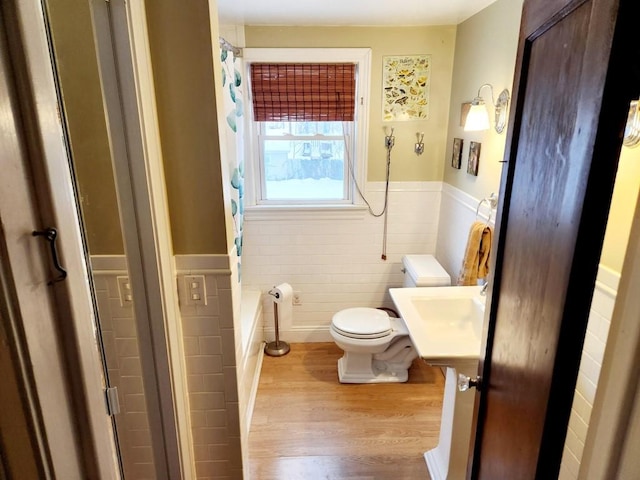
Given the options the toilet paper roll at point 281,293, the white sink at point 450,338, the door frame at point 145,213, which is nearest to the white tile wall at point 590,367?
the white sink at point 450,338

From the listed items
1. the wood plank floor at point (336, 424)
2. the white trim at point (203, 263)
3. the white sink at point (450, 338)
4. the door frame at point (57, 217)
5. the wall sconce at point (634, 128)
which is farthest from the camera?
the wood plank floor at point (336, 424)

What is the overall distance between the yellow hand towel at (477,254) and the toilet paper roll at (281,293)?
4.52 ft

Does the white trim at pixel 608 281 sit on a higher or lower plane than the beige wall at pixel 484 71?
lower

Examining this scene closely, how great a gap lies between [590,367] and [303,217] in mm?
2243

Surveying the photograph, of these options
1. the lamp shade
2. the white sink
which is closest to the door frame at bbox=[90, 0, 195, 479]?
the white sink

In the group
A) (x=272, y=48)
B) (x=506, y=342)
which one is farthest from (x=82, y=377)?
(x=272, y=48)

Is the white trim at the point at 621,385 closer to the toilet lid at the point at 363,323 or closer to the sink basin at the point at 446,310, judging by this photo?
the sink basin at the point at 446,310

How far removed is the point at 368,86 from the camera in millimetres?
2846

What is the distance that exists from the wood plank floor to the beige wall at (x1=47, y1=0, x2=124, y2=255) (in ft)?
5.21

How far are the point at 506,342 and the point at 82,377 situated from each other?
0.98 meters

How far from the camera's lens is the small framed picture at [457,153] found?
2.66 m

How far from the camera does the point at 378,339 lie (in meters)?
2.64

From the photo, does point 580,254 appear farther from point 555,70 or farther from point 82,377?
point 82,377

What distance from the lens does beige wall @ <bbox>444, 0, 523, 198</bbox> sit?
201 centimetres
